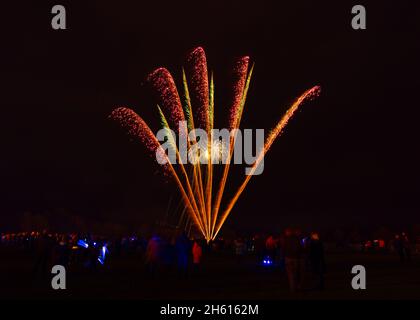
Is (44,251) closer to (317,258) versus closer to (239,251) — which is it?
(317,258)

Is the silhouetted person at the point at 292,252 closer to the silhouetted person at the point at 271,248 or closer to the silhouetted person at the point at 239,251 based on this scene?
the silhouetted person at the point at 271,248

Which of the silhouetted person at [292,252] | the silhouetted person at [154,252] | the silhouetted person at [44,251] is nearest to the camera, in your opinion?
the silhouetted person at [292,252]

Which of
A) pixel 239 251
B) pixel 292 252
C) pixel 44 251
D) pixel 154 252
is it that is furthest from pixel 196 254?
pixel 239 251

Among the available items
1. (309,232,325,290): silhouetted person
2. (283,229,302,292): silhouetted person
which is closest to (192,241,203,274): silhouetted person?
(309,232,325,290): silhouetted person

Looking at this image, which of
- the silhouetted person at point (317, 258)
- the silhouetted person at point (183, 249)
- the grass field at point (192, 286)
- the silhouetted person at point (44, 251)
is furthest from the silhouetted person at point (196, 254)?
the silhouetted person at point (317, 258)

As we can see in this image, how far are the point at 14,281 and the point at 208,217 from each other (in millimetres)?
15040

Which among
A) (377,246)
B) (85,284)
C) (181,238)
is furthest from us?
(377,246)

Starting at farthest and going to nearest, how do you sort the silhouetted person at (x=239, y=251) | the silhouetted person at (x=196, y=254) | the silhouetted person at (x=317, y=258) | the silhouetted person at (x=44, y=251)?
1. the silhouetted person at (x=239, y=251)
2. the silhouetted person at (x=196, y=254)
3. the silhouetted person at (x=44, y=251)
4. the silhouetted person at (x=317, y=258)
